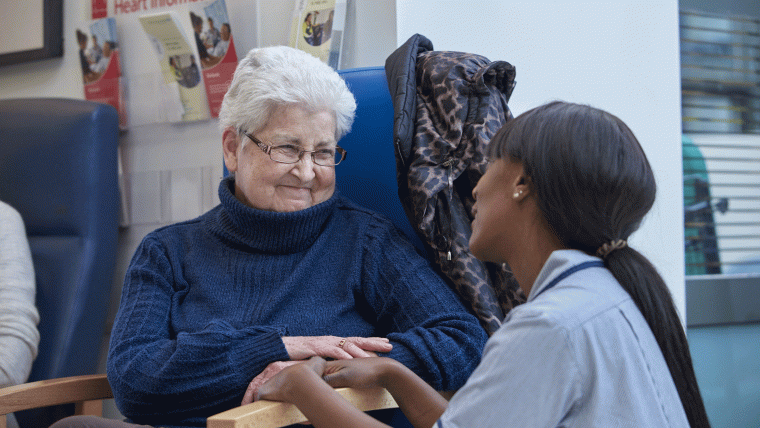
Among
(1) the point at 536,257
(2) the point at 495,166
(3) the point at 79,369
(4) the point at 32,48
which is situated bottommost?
(3) the point at 79,369

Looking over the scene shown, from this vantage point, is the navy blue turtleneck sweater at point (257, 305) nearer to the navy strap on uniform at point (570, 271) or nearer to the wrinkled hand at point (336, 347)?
the wrinkled hand at point (336, 347)

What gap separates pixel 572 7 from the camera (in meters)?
1.99

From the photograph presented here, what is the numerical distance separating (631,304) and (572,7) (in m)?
1.45

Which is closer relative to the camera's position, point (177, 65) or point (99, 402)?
point (99, 402)

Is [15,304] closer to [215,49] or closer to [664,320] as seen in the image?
[215,49]

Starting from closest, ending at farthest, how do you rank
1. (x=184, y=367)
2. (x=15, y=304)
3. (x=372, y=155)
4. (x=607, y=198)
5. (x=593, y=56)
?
1. (x=607, y=198)
2. (x=184, y=367)
3. (x=372, y=155)
4. (x=15, y=304)
5. (x=593, y=56)

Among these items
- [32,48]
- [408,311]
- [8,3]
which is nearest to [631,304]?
[408,311]

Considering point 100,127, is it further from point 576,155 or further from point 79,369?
point 576,155

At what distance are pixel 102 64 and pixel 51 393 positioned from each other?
1.33 m

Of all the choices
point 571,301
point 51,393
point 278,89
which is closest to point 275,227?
point 278,89

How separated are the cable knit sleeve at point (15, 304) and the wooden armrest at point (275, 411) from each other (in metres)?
A: 1.09

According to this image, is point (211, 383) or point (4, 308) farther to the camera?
point (4, 308)

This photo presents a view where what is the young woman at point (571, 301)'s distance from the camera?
27.5 inches

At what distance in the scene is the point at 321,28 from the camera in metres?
2.00
